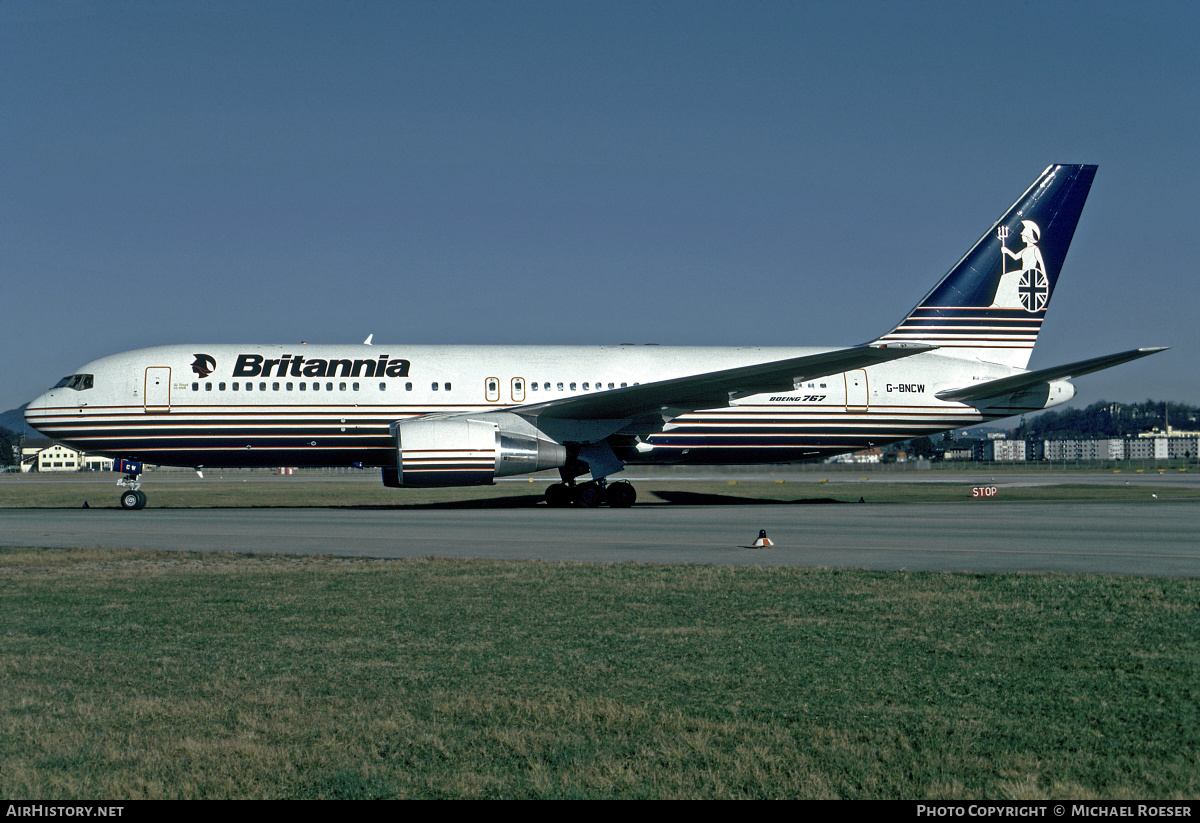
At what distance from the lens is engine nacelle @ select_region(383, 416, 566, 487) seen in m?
22.3

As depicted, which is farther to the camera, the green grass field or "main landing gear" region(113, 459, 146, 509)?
"main landing gear" region(113, 459, 146, 509)

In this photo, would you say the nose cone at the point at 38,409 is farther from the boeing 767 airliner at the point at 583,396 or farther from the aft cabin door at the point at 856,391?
the aft cabin door at the point at 856,391

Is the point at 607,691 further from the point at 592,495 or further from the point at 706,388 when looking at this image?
the point at 592,495

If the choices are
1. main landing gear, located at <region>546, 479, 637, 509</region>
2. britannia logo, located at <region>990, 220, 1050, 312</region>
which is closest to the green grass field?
main landing gear, located at <region>546, 479, 637, 509</region>

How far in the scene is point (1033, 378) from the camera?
83.2ft

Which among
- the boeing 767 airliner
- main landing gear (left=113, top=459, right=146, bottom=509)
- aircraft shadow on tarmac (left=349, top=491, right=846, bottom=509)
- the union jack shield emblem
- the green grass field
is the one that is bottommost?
aircraft shadow on tarmac (left=349, top=491, right=846, bottom=509)

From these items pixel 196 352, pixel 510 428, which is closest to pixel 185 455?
pixel 196 352

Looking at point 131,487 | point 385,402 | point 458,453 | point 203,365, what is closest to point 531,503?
point 458,453

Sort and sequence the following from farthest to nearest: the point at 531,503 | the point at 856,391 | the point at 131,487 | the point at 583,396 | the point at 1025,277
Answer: the point at 1025,277
the point at 856,391
the point at 531,503
the point at 131,487
the point at 583,396

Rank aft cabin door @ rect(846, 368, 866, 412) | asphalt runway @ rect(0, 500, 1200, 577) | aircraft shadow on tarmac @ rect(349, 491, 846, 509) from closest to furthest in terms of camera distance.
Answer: asphalt runway @ rect(0, 500, 1200, 577) → aircraft shadow on tarmac @ rect(349, 491, 846, 509) → aft cabin door @ rect(846, 368, 866, 412)

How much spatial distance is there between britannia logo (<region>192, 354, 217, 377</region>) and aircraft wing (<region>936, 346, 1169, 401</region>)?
753 inches

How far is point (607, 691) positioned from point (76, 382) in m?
22.6

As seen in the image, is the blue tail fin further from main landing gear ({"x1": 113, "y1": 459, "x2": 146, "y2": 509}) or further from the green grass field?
main landing gear ({"x1": 113, "y1": 459, "x2": 146, "y2": 509})

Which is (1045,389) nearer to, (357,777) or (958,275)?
(958,275)
